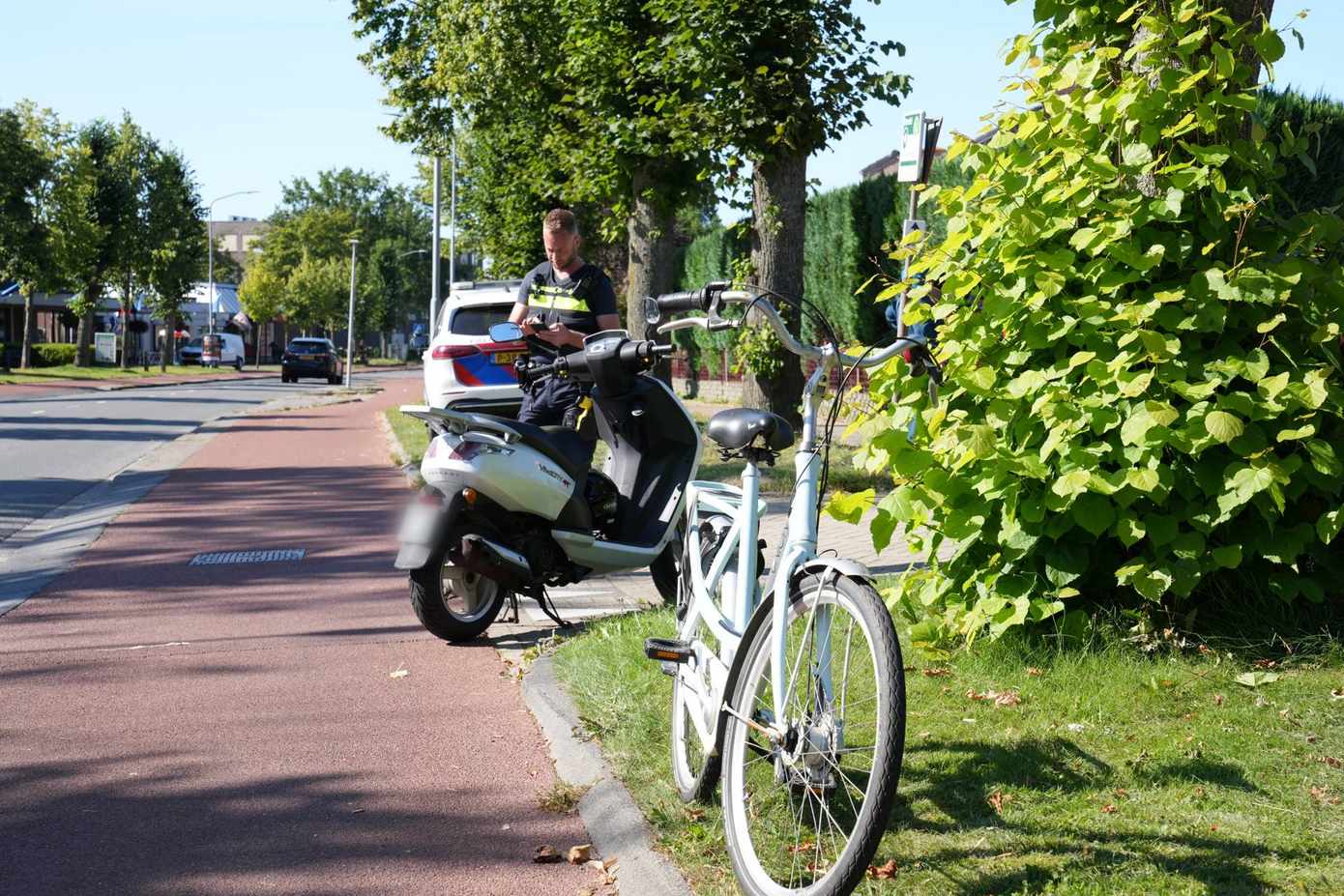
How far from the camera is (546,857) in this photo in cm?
384

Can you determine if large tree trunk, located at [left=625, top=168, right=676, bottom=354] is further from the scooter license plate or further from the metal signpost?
the scooter license plate

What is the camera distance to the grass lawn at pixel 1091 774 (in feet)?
10.9

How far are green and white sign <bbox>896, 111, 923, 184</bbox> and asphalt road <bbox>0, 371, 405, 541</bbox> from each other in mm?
7584

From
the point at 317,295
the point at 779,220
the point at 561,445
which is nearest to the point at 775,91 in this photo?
the point at 779,220

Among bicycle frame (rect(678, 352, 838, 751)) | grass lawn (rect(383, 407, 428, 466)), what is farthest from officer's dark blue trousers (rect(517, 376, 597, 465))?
grass lawn (rect(383, 407, 428, 466))

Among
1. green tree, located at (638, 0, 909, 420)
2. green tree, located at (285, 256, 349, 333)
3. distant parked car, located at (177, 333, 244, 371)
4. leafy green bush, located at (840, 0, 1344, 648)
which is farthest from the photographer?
green tree, located at (285, 256, 349, 333)

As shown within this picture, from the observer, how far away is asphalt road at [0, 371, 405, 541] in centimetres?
1367

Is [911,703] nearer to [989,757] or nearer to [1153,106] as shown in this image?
[989,757]

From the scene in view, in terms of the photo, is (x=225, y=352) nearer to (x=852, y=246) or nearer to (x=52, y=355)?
(x=52, y=355)

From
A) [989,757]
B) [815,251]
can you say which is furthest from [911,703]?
[815,251]

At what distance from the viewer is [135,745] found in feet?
16.3

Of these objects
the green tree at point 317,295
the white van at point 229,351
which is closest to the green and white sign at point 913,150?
the white van at point 229,351

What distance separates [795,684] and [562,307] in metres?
4.95

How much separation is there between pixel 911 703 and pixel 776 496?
21.7 feet
